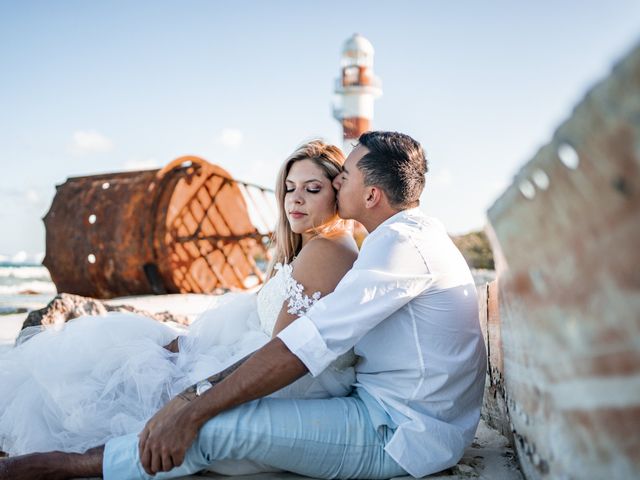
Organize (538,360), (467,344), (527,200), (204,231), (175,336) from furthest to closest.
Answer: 1. (204,231)
2. (175,336)
3. (467,344)
4. (538,360)
5. (527,200)

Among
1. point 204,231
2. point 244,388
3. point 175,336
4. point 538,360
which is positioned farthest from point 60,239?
point 538,360

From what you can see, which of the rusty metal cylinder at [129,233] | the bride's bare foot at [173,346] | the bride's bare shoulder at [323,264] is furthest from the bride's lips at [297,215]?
the rusty metal cylinder at [129,233]

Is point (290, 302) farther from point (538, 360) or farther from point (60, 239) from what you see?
point (60, 239)

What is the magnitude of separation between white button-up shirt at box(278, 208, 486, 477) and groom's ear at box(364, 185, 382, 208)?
19cm

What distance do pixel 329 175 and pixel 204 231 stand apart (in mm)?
7113

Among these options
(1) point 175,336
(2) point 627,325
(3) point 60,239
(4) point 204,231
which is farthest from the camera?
(4) point 204,231

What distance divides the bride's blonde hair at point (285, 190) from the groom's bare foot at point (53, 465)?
4.40ft

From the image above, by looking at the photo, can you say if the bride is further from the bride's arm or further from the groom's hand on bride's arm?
the groom's hand on bride's arm

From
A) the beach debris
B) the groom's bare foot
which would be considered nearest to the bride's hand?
the groom's bare foot

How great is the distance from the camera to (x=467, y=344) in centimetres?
235

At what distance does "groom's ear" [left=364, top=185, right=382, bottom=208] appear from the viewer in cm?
255

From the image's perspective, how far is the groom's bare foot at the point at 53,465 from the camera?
7.08ft

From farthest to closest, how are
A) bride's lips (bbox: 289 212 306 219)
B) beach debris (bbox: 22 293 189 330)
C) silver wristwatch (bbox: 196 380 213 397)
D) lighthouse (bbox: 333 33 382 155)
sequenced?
lighthouse (bbox: 333 33 382 155) → beach debris (bbox: 22 293 189 330) → bride's lips (bbox: 289 212 306 219) → silver wristwatch (bbox: 196 380 213 397)

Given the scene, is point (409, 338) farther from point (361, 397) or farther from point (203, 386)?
point (203, 386)
